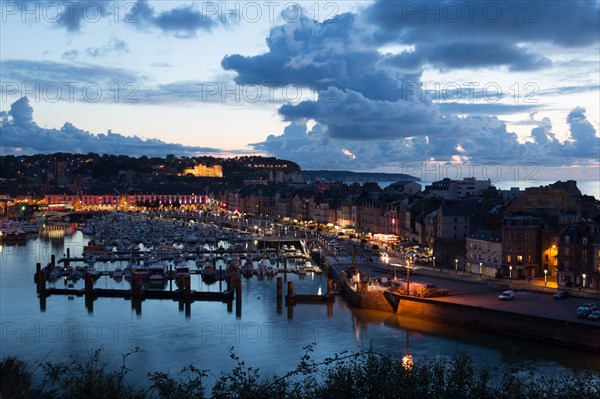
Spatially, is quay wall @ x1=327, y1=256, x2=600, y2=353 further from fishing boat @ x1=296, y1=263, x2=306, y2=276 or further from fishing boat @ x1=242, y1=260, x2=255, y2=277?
fishing boat @ x1=242, y1=260, x2=255, y2=277

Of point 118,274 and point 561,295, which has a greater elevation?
point 561,295

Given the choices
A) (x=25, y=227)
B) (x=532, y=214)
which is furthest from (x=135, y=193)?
(x=532, y=214)

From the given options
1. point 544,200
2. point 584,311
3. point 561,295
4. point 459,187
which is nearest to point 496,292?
point 561,295

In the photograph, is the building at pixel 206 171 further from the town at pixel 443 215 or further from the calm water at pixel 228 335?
the calm water at pixel 228 335

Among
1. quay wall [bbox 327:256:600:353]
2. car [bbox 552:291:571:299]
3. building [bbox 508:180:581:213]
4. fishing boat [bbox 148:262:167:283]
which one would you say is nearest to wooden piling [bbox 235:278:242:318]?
quay wall [bbox 327:256:600:353]

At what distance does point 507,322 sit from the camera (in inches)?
790

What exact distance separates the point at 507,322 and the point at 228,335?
7996 mm

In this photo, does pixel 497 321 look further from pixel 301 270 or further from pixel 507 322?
pixel 301 270

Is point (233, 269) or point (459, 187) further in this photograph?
point (459, 187)

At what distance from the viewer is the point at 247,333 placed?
2128 cm

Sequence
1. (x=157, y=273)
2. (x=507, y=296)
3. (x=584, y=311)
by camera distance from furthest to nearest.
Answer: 1. (x=157, y=273)
2. (x=507, y=296)
3. (x=584, y=311)

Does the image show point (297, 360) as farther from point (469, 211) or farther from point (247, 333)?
point (469, 211)

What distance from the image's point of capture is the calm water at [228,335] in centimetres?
1811

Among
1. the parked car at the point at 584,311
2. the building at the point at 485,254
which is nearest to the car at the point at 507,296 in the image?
the parked car at the point at 584,311
